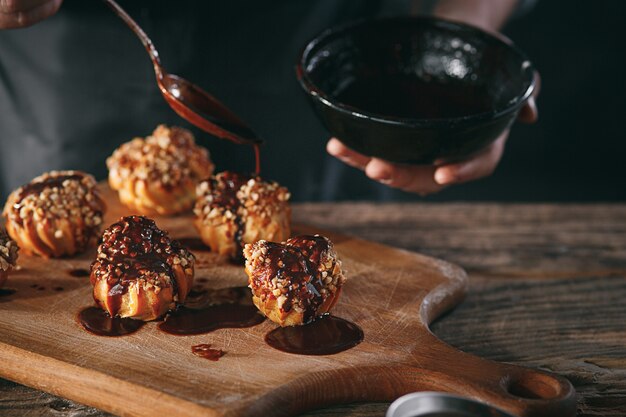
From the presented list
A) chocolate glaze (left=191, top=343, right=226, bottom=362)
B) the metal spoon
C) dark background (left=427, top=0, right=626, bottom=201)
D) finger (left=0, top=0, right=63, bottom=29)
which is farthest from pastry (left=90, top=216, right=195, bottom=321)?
dark background (left=427, top=0, right=626, bottom=201)

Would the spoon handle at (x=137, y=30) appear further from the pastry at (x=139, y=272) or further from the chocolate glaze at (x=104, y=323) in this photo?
the chocolate glaze at (x=104, y=323)

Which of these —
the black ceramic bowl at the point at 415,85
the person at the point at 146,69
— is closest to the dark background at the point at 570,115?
the person at the point at 146,69

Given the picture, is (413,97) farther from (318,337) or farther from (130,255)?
(130,255)

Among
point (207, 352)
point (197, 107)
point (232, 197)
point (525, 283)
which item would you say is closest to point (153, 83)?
point (197, 107)

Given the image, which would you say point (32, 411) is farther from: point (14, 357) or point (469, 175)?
point (469, 175)

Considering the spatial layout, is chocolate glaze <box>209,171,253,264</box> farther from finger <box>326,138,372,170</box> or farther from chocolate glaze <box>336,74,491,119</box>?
chocolate glaze <box>336,74,491,119</box>

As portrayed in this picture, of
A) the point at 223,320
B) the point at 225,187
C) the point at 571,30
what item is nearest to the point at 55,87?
the point at 225,187
